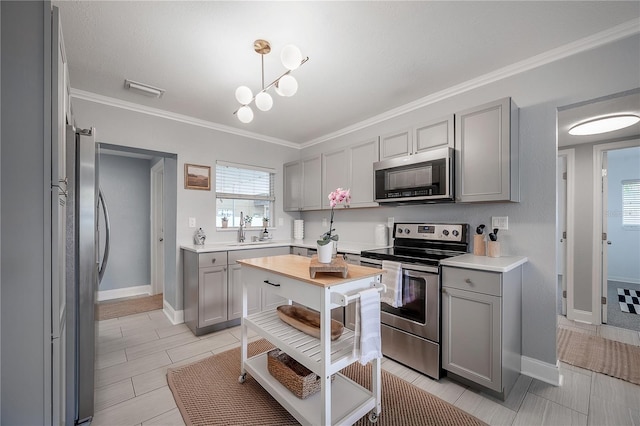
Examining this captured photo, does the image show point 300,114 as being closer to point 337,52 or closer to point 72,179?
point 337,52

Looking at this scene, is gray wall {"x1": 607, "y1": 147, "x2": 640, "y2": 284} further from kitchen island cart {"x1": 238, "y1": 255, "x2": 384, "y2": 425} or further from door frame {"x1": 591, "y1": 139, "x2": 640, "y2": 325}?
kitchen island cart {"x1": 238, "y1": 255, "x2": 384, "y2": 425}

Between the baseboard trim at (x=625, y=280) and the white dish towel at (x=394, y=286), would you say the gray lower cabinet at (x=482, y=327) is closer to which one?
the white dish towel at (x=394, y=286)

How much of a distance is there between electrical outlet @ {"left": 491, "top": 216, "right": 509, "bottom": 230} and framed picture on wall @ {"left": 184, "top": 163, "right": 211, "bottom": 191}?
3244 millimetres

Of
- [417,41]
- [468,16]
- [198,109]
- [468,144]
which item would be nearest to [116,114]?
[198,109]

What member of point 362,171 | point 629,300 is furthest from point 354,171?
point 629,300

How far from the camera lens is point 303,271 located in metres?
1.64

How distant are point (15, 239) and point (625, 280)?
8009mm

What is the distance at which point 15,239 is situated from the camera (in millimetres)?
982

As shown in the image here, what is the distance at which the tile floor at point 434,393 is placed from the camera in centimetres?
173

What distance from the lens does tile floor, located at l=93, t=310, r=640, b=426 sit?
1726mm

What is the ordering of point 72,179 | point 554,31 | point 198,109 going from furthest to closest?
point 198,109 → point 554,31 → point 72,179

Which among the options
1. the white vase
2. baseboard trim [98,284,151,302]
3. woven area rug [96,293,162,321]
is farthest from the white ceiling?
baseboard trim [98,284,151,302]

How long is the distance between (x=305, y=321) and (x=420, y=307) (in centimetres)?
99

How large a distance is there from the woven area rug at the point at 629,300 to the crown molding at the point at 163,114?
212 inches
